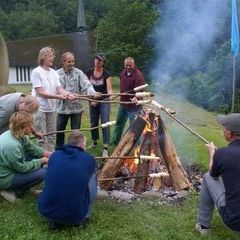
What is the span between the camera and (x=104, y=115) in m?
8.75

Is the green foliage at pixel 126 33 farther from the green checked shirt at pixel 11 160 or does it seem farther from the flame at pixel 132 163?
the green checked shirt at pixel 11 160

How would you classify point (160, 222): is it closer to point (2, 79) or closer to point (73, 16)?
point (2, 79)

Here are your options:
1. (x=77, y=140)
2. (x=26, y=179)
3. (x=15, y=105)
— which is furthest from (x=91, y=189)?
(x=15, y=105)

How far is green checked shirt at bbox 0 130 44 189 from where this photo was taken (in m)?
5.50

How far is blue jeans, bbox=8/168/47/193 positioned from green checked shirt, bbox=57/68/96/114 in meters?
2.30

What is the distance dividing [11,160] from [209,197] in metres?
2.24

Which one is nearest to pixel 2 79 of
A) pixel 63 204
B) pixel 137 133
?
pixel 137 133

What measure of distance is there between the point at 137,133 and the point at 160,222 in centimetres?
173

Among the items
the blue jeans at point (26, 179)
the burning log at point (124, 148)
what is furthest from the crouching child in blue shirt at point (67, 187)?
the burning log at point (124, 148)

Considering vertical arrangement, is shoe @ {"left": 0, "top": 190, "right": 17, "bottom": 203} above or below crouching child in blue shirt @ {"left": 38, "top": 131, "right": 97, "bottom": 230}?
below

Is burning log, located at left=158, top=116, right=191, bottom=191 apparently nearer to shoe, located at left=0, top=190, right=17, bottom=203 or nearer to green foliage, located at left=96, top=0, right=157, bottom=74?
shoe, located at left=0, top=190, right=17, bottom=203

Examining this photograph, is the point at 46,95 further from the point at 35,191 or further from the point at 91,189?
the point at 91,189

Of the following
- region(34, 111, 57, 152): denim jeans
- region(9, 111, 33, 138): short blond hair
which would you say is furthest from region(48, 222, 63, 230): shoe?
region(34, 111, 57, 152): denim jeans

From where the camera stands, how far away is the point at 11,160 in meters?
5.53
